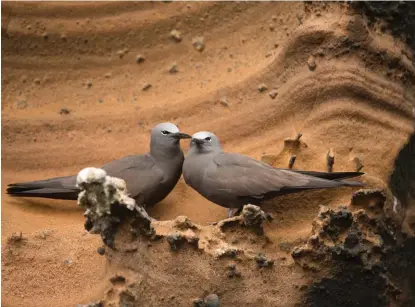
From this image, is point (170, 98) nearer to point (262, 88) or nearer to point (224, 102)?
point (224, 102)

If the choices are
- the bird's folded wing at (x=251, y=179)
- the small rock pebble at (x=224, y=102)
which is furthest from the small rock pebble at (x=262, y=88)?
the bird's folded wing at (x=251, y=179)

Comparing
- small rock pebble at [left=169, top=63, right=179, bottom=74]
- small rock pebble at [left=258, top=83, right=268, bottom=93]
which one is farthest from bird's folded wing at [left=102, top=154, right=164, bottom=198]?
small rock pebble at [left=169, top=63, right=179, bottom=74]

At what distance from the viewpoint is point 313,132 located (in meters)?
3.59

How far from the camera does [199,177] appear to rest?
3400 mm

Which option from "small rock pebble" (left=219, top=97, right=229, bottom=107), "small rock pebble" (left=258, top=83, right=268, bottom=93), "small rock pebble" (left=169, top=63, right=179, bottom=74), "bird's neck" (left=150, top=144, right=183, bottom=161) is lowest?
"bird's neck" (left=150, top=144, right=183, bottom=161)

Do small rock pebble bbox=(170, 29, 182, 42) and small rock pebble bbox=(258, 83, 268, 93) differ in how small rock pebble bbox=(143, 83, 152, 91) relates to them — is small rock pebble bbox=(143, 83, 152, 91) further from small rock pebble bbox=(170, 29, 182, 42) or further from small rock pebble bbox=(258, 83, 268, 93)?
small rock pebble bbox=(258, 83, 268, 93)

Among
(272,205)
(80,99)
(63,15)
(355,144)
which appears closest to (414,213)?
(355,144)

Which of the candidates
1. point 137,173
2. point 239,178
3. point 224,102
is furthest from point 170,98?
point 239,178

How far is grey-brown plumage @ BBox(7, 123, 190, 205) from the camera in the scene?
3.49 m

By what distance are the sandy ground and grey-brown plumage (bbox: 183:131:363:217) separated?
0.16 m

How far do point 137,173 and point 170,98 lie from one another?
0.79 metres

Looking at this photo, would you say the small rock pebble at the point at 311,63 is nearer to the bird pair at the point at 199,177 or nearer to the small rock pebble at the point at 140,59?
the bird pair at the point at 199,177

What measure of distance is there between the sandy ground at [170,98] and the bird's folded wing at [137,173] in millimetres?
191

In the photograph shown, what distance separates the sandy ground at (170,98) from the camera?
3332 mm
